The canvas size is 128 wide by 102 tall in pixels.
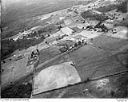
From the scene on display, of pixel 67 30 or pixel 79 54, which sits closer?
pixel 79 54

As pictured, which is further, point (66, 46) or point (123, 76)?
point (66, 46)

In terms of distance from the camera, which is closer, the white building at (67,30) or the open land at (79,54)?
the open land at (79,54)

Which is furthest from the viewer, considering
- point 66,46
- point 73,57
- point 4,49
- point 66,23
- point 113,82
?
point 66,23

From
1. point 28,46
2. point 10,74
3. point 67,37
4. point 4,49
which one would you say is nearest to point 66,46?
point 67,37

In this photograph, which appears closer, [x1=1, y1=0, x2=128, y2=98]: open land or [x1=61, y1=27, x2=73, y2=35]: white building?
[x1=1, y1=0, x2=128, y2=98]: open land

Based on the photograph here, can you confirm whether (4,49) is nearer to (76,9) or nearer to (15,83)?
(15,83)

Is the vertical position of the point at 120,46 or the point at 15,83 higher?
the point at 120,46

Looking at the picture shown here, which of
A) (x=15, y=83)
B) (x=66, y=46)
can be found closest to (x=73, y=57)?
(x=66, y=46)

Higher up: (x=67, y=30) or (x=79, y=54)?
(x=67, y=30)

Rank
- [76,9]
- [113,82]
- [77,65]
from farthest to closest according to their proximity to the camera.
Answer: [76,9] < [77,65] < [113,82]

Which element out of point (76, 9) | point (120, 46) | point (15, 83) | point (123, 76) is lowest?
point (15, 83)
